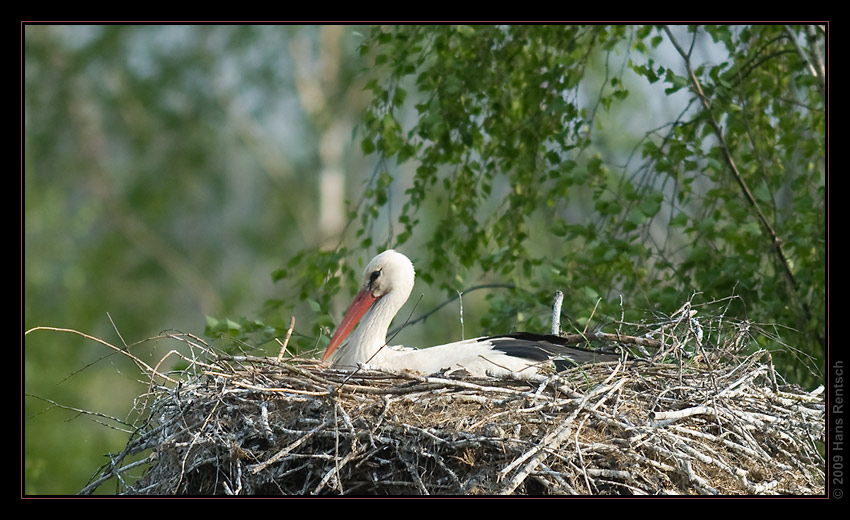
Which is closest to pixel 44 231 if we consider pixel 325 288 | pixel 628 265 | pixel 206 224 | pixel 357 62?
pixel 206 224

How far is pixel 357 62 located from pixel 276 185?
2.94 meters

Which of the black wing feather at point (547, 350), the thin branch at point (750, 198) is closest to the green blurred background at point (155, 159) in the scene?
the thin branch at point (750, 198)

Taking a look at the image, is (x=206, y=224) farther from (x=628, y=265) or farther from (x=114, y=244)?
(x=628, y=265)

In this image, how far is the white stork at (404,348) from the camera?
4.07 metres

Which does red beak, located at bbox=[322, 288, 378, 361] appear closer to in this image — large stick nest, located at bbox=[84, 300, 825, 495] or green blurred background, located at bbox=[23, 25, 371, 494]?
large stick nest, located at bbox=[84, 300, 825, 495]

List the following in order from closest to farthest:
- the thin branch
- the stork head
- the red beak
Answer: the red beak
the stork head
the thin branch

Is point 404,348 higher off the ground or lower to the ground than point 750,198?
lower

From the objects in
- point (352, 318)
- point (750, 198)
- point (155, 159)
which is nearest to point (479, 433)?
point (352, 318)

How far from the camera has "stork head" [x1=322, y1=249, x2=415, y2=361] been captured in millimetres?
4969

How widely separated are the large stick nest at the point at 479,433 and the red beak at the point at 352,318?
1.08 metres

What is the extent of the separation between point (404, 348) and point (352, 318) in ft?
1.52

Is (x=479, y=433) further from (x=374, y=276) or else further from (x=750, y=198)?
(x=750, y=198)

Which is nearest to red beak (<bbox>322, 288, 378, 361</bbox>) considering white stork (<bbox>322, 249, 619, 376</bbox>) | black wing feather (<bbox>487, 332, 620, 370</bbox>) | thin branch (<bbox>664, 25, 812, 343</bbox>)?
white stork (<bbox>322, 249, 619, 376</bbox>)

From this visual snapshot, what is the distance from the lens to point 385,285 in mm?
5031
